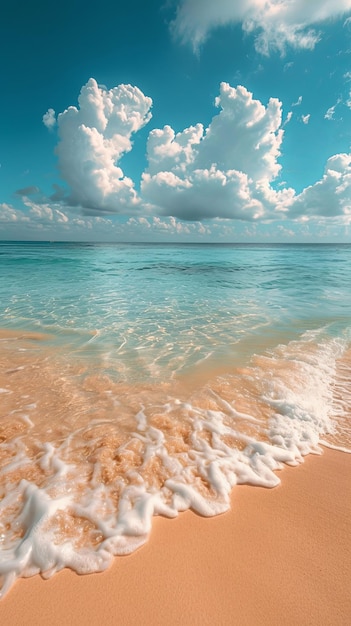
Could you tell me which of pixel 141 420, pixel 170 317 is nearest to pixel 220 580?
pixel 141 420

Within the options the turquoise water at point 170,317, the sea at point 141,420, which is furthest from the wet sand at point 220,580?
the turquoise water at point 170,317

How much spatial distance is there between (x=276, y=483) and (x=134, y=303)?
1045 cm

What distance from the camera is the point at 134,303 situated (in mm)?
12961

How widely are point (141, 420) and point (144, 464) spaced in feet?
3.11

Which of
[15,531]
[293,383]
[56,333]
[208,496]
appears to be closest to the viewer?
[15,531]

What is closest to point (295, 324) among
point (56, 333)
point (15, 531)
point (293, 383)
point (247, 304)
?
point (247, 304)

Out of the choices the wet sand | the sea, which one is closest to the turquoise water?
the sea

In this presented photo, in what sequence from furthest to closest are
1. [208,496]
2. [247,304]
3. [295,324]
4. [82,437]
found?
[247,304], [295,324], [82,437], [208,496]

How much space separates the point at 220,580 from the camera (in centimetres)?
222

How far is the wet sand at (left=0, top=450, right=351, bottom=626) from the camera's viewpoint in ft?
6.66

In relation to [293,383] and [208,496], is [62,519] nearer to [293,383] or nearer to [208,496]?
[208,496]

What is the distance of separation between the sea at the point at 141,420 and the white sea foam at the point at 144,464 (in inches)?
0.6

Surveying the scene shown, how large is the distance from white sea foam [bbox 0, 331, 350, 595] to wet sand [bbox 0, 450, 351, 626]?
5.8 inches

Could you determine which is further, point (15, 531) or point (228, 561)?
point (15, 531)
